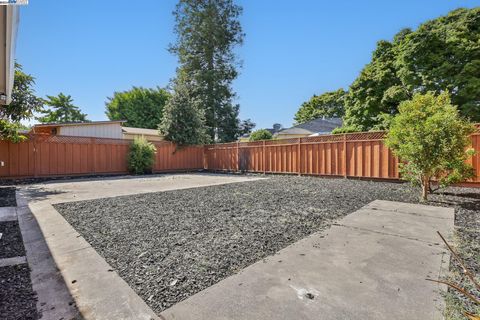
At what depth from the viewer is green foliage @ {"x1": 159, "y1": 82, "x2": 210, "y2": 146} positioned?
14.4m

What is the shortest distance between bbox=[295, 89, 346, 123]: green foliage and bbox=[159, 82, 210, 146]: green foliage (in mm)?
24056

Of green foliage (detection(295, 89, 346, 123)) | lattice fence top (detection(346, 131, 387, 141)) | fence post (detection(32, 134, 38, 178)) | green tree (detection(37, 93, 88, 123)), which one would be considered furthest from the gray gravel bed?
green foliage (detection(295, 89, 346, 123))

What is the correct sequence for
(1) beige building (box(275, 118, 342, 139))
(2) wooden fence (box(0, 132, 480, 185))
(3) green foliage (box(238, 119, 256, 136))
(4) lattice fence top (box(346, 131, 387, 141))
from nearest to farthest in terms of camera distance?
(4) lattice fence top (box(346, 131, 387, 141))
(2) wooden fence (box(0, 132, 480, 185))
(1) beige building (box(275, 118, 342, 139))
(3) green foliage (box(238, 119, 256, 136))

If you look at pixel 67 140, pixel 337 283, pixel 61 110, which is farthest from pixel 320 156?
pixel 61 110

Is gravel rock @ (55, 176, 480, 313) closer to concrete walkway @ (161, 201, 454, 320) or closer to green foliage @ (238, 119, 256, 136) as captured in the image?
Answer: concrete walkway @ (161, 201, 454, 320)

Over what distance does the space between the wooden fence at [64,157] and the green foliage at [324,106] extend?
90.9 feet

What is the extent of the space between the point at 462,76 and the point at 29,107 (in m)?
17.8

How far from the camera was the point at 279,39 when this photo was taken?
11828mm

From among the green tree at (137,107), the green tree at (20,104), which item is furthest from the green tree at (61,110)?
the green tree at (20,104)

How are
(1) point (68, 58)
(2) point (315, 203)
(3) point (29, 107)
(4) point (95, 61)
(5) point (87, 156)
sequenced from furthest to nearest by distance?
1. (4) point (95, 61)
2. (1) point (68, 58)
3. (5) point (87, 156)
4. (3) point (29, 107)
5. (2) point (315, 203)

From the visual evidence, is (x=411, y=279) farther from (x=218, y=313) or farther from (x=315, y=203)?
(x=315, y=203)

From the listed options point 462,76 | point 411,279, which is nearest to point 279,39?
point 462,76

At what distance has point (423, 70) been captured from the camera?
12.5m

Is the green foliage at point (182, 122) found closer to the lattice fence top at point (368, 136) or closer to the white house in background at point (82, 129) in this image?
the white house in background at point (82, 129)
